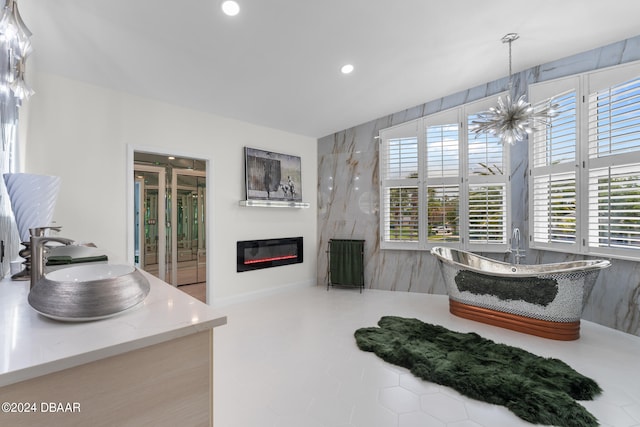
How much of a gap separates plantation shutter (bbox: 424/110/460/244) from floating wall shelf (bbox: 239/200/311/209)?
2115 millimetres

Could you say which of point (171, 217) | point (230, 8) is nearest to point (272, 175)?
point (171, 217)

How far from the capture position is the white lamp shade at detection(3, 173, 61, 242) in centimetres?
157

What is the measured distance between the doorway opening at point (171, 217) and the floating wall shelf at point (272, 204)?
872 millimetres

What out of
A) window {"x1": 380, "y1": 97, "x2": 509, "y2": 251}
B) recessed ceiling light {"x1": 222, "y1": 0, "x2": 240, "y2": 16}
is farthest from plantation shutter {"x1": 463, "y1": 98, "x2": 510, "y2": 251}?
recessed ceiling light {"x1": 222, "y1": 0, "x2": 240, "y2": 16}

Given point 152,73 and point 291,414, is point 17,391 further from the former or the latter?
point 152,73

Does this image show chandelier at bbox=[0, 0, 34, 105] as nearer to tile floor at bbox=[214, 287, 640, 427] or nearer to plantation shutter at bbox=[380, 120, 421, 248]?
tile floor at bbox=[214, 287, 640, 427]

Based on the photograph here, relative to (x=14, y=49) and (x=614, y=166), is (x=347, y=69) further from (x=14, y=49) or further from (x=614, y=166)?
(x=614, y=166)

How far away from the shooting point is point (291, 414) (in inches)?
76.1

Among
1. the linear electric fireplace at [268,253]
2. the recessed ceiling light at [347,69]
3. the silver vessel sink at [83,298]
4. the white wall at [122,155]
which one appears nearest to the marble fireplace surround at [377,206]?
the linear electric fireplace at [268,253]

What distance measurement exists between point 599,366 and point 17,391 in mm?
3762

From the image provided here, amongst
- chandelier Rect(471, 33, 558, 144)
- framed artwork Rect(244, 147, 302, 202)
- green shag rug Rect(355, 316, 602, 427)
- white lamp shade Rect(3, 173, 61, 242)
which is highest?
chandelier Rect(471, 33, 558, 144)

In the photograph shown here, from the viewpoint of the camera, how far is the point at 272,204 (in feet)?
15.0

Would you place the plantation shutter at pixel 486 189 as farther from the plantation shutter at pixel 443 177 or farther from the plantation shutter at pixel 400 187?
the plantation shutter at pixel 400 187

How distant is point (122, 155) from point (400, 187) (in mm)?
4027
